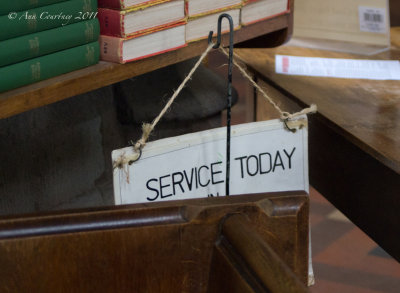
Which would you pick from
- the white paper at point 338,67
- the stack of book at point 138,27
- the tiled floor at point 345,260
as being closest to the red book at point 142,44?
the stack of book at point 138,27

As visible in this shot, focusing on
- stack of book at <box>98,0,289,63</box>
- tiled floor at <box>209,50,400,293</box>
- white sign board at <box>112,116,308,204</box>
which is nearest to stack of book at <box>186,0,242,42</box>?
stack of book at <box>98,0,289,63</box>

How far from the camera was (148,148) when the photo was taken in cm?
98

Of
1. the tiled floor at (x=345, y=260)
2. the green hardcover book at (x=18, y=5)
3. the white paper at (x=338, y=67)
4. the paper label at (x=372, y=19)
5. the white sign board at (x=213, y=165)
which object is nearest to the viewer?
the green hardcover book at (x=18, y=5)

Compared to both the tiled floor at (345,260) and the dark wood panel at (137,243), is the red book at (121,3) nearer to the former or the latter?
the dark wood panel at (137,243)

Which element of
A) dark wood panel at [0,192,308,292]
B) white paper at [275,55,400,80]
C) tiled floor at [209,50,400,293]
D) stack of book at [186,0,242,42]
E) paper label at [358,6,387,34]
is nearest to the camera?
dark wood panel at [0,192,308,292]

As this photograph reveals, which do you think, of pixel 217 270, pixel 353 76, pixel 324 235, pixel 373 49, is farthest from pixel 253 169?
pixel 324 235

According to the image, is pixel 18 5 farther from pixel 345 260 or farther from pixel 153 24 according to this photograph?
pixel 345 260

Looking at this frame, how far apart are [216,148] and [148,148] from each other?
12 centimetres

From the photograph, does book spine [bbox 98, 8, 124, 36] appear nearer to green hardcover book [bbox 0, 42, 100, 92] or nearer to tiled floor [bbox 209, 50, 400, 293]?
green hardcover book [bbox 0, 42, 100, 92]

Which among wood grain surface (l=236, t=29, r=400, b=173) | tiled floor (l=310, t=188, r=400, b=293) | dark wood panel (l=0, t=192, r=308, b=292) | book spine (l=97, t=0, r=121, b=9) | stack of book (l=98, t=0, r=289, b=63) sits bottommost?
tiled floor (l=310, t=188, r=400, b=293)

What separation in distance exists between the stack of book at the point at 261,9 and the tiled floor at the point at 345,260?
1.25 meters

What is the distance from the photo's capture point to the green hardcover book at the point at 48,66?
0.90 meters

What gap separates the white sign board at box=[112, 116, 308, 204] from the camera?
3.21 ft

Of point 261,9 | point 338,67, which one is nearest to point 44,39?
point 261,9
